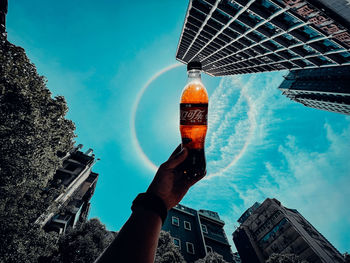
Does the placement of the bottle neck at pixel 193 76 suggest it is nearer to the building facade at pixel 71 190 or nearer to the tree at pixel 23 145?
the tree at pixel 23 145

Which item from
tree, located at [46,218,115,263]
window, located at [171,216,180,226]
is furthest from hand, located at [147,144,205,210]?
window, located at [171,216,180,226]

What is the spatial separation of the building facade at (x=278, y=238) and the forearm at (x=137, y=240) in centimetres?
3846

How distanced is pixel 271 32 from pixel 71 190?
4304cm

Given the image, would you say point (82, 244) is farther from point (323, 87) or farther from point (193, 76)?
point (323, 87)

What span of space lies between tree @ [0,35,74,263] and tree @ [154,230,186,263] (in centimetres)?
940

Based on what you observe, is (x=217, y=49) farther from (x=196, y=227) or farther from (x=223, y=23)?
Answer: (x=196, y=227)

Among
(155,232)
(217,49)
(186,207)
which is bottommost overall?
(155,232)

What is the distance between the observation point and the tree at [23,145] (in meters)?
9.59

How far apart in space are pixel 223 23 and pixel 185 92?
30.7 m

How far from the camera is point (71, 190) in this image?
28.9 metres

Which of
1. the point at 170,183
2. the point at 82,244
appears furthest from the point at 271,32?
the point at 82,244

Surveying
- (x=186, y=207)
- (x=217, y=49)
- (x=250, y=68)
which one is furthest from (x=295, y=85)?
(x=186, y=207)

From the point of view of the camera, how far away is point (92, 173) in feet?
131

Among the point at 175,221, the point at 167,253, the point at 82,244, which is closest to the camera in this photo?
the point at 167,253
